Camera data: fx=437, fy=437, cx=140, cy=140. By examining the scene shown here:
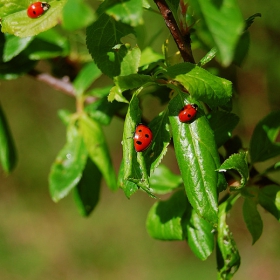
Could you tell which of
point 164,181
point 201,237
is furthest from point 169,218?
point 164,181

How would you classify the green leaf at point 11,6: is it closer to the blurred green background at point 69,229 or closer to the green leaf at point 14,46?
the green leaf at point 14,46

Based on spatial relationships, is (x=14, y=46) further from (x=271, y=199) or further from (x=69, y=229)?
(x=69, y=229)

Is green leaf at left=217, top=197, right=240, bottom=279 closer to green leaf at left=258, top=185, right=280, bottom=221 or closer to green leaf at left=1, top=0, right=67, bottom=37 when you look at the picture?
green leaf at left=258, top=185, right=280, bottom=221

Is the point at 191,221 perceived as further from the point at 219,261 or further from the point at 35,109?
the point at 35,109

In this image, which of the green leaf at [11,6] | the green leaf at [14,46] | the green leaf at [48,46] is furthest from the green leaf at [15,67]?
the green leaf at [11,6]

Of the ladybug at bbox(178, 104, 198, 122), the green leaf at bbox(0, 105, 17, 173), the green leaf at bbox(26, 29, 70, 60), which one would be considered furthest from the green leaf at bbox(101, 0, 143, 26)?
the green leaf at bbox(0, 105, 17, 173)
